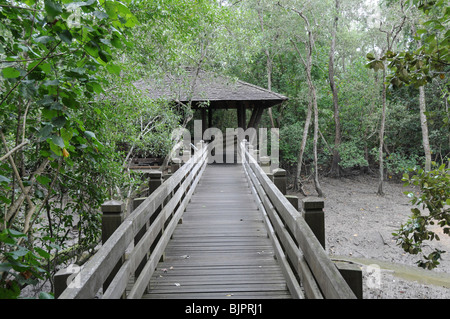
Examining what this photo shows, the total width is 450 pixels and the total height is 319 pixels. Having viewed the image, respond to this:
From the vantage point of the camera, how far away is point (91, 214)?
595 cm

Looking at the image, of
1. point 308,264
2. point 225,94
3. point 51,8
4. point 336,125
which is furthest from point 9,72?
point 336,125

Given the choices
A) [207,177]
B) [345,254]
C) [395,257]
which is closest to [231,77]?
[207,177]

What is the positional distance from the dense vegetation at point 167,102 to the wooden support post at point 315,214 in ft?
5.53

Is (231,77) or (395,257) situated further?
(231,77)

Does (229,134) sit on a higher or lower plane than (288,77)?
lower

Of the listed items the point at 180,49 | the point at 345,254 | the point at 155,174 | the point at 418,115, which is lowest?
the point at 345,254

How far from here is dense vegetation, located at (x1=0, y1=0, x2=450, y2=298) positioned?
8.12 feet

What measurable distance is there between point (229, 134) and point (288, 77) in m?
5.92

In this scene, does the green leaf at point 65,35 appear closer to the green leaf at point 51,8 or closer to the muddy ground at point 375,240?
the green leaf at point 51,8

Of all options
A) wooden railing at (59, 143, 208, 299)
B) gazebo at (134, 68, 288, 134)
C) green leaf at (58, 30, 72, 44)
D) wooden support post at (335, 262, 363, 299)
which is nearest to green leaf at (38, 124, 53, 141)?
green leaf at (58, 30, 72, 44)

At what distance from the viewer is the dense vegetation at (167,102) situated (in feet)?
8.12

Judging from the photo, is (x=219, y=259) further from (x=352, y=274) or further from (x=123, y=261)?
(x=352, y=274)

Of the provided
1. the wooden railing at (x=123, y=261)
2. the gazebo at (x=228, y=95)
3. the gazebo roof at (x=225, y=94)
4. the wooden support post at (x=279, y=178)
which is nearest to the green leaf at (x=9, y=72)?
the wooden railing at (x=123, y=261)
